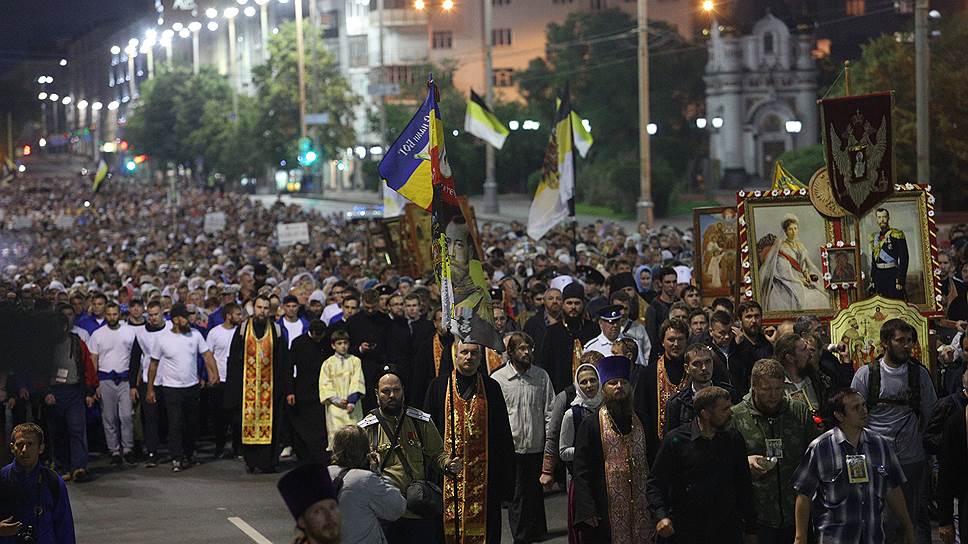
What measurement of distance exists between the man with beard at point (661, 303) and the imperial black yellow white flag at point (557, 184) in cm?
499

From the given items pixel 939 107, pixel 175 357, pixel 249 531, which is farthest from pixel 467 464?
pixel 939 107

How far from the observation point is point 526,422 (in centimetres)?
1224

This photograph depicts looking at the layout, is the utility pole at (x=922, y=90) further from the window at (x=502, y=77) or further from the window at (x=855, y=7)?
the window at (x=502, y=77)

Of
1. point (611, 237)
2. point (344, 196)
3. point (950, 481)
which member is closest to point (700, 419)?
point (950, 481)

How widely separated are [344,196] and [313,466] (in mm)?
73597

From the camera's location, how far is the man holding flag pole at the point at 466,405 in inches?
418

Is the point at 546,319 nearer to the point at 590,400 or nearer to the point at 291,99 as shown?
the point at 590,400

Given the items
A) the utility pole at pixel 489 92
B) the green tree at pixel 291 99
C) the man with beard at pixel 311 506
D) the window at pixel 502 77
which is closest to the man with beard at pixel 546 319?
the man with beard at pixel 311 506

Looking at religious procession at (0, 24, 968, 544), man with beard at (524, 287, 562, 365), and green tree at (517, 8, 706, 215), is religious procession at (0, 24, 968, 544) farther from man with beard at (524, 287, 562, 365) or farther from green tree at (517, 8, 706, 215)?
green tree at (517, 8, 706, 215)

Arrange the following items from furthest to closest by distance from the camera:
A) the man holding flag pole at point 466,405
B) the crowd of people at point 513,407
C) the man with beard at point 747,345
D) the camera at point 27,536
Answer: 1. the man with beard at point 747,345
2. the man holding flag pole at point 466,405
3. the camera at point 27,536
4. the crowd of people at point 513,407

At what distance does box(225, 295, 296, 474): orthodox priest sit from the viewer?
655 inches

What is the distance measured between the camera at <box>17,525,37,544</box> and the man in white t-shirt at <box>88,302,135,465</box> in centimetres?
852

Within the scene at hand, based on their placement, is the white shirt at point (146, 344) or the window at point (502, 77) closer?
the white shirt at point (146, 344)

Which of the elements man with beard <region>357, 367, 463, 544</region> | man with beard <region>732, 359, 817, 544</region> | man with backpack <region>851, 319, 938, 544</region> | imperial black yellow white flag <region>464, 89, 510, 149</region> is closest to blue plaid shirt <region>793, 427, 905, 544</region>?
man with beard <region>732, 359, 817, 544</region>
